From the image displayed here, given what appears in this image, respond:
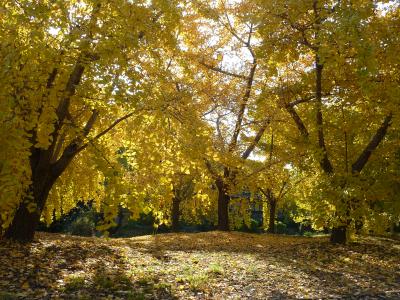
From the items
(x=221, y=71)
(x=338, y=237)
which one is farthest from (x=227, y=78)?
(x=338, y=237)

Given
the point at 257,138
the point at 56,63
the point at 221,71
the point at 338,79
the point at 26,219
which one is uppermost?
the point at 221,71

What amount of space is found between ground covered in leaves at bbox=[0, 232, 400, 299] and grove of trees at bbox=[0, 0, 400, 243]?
38.0 inches

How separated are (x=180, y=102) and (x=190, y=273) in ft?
12.3

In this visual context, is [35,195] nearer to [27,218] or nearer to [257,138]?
[27,218]

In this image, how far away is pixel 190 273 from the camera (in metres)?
8.16

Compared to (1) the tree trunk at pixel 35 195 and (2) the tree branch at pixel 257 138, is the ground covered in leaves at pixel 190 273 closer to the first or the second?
(1) the tree trunk at pixel 35 195

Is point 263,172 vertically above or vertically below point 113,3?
below

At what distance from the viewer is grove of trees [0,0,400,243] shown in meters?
5.80

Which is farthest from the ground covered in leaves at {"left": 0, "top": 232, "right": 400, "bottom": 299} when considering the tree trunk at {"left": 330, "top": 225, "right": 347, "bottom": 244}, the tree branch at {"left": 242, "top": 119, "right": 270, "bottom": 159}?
the tree branch at {"left": 242, "top": 119, "right": 270, "bottom": 159}

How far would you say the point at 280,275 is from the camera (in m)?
8.60

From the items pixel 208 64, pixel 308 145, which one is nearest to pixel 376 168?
pixel 308 145

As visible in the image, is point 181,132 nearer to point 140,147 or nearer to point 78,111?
point 140,147

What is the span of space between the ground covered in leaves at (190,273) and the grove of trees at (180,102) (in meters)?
0.96

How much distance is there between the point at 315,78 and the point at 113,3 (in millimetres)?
7062
